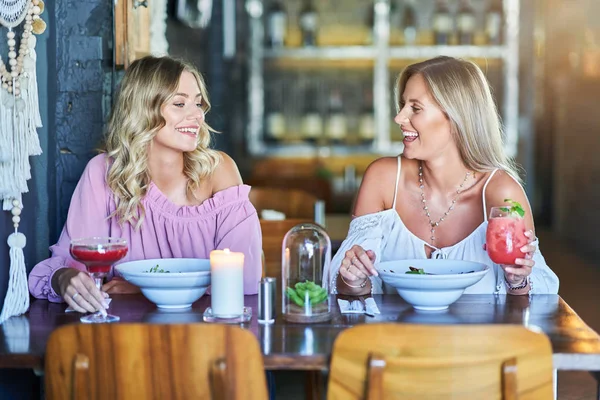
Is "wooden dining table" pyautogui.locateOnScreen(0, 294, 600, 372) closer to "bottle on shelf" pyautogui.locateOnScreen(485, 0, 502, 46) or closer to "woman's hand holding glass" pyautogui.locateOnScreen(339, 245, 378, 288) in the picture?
"woman's hand holding glass" pyautogui.locateOnScreen(339, 245, 378, 288)

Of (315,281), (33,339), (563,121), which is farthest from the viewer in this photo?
(563,121)

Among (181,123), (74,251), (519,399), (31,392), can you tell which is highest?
(181,123)

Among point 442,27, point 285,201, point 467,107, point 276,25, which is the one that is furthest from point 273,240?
point 442,27

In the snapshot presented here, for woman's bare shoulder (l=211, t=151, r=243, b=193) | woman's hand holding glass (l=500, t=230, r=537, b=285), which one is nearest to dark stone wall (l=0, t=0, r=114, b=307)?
woman's bare shoulder (l=211, t=151, r=243, b=193)

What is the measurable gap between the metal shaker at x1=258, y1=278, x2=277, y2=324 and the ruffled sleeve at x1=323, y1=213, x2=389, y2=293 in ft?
1.85

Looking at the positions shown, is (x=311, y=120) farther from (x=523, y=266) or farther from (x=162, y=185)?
(x=523, y=266)

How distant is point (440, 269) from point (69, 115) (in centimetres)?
140

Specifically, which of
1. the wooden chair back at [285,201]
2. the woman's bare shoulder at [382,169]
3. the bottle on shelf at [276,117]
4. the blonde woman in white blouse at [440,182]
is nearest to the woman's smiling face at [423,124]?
the blonde woman in white blouse at [440,182]

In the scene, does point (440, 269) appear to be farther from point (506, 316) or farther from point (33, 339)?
point (33, 339)

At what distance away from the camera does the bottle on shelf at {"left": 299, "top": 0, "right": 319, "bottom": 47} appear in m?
6.64

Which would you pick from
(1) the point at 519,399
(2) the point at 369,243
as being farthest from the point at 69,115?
(1) the point at 519,399

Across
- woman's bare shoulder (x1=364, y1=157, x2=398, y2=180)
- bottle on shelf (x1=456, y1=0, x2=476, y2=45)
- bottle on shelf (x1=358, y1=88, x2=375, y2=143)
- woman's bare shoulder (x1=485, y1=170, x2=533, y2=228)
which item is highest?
bottle on shelf (x1=456, y1=0, x2=476, y2=45)

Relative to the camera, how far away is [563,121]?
8.33m

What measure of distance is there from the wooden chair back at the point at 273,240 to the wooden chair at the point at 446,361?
5.90 feet
